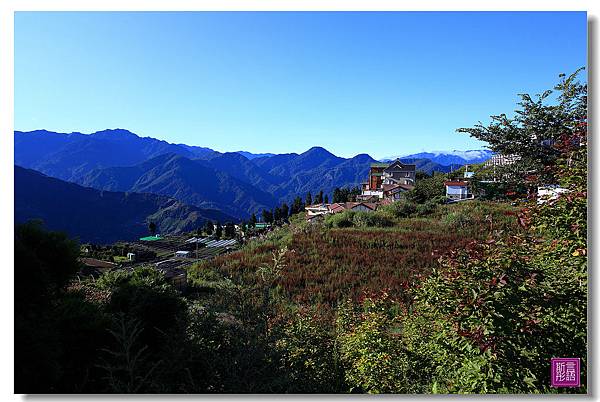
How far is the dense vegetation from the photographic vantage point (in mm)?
2441

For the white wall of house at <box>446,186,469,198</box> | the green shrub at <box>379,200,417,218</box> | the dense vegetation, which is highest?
the white wall of house at <box>446,186,469,198</box>

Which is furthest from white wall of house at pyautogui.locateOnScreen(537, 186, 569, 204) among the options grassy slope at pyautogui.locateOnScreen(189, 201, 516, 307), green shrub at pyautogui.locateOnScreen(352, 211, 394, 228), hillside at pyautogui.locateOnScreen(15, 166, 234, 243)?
green shrub at pyautogui.locateOnScreen(352, 211, 394, 228)

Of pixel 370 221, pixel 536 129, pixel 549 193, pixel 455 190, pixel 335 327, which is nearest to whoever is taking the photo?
pixel 549 193

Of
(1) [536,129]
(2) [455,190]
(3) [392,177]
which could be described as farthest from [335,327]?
(3) [392,177]

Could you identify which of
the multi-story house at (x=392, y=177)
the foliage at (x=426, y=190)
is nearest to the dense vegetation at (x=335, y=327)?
the multi-story house at (x=392, y=177)

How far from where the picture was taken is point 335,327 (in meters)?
3.62

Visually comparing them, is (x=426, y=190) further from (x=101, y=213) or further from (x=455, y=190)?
(x=101, y=213)

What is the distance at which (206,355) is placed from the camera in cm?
289

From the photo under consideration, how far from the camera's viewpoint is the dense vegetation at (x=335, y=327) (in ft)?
8.01

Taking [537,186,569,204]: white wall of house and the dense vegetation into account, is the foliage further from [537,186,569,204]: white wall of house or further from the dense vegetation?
[537,186,569,204]: white wall of house

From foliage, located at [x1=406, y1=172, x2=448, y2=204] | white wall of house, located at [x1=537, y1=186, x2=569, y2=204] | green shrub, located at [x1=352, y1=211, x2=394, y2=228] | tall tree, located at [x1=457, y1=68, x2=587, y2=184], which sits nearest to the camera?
white wall of house, located at [x1=537, y1=186, x2=569, y2=204]

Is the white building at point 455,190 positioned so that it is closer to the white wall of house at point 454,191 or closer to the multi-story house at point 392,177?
the white wall of house at point 454,191
